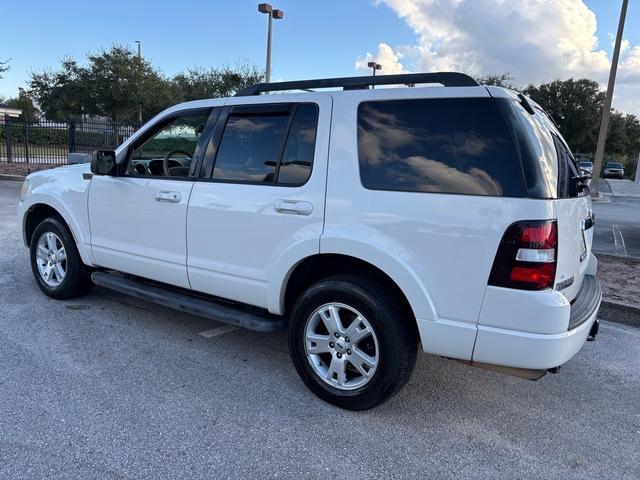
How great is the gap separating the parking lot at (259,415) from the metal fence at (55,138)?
15.4 metres

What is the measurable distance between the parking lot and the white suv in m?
0.38

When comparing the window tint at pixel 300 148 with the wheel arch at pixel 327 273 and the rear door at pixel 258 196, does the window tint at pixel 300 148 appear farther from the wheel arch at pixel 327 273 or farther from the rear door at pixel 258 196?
the wheel arch at pixel 327 273

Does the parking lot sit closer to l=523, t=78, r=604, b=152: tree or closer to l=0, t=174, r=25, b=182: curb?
l=0, t=174, r=25, b=182: curb

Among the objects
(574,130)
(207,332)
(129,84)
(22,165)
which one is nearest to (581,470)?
(207,332)

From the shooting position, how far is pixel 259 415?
3205 mm

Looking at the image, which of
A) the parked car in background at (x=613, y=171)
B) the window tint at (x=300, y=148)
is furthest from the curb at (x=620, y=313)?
the parked car in background at (x=613, y=171)

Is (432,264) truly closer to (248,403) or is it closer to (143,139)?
(248,403)

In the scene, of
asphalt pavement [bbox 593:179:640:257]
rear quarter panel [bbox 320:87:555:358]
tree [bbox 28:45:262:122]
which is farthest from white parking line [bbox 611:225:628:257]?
tree [bbox 28:45:262:122]

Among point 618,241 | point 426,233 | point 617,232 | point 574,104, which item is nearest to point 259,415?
point 426,233

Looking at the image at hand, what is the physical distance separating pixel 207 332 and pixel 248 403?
134 cm

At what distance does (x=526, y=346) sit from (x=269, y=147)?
207cm

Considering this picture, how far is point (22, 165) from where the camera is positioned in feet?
63.1

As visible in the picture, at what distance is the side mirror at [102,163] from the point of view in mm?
4320

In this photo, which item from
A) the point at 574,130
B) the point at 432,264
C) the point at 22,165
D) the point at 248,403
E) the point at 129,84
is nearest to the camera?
the point at 432,264
